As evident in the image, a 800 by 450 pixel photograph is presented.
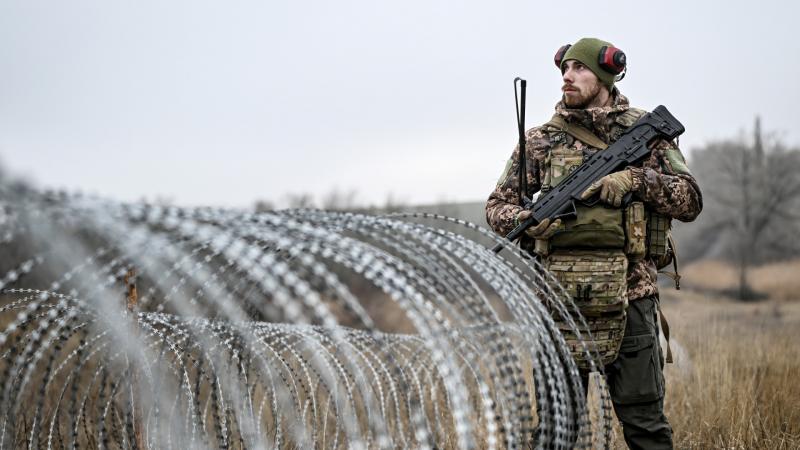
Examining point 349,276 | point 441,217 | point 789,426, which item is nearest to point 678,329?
point 789,426

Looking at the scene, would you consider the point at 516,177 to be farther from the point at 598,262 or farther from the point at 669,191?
the point at 669,191

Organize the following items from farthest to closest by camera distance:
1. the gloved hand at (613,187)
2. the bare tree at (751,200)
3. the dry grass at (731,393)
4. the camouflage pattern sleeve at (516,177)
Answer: the bare tree at (751,200) < the dry grass at (731,393) < the camouflage pattern sleeve at (516,177) < the gloved hand at (613,187)

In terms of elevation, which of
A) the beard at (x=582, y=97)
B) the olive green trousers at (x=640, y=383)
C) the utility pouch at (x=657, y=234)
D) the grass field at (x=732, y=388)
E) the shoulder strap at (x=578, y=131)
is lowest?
the grass field at (x=732, y=388)

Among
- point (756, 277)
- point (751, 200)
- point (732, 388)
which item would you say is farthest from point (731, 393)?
point (751, 200)

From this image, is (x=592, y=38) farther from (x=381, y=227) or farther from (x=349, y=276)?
(x=349, y=276)

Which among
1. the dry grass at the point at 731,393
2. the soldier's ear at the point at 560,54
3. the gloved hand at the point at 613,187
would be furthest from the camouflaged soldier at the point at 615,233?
the dry grass at the point at 731,393

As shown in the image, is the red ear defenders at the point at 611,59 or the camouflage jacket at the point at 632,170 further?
the red ear defenders at the point at 611,59

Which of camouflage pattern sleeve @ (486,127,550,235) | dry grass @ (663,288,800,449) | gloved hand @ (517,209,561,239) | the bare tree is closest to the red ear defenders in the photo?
camouflage pattern sleeve @ (486,127,550,235)

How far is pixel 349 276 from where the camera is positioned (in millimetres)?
15820

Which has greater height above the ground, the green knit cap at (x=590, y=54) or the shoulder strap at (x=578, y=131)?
the green knit cap at (x=590, y=54)

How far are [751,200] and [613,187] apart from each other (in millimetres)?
32930

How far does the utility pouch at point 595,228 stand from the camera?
11.4 feet

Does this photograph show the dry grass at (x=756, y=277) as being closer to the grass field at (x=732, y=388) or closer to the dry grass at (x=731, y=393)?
the grass field at (x=732, y=388)

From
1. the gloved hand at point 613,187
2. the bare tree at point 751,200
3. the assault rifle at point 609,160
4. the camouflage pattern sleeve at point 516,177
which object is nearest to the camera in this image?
the gloved hand at point 613,187
